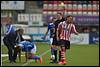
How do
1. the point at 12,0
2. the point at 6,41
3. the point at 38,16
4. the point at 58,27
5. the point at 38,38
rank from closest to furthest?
1. the point at 58,27
2. the point at 6,41
3. the point at 38,38
4. the point at 12,0
5. the point at 38,16

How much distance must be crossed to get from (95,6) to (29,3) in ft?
47.0

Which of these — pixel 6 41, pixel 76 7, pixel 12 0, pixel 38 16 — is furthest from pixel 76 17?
pixel 6 41

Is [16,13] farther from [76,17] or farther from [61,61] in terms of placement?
[61,61]

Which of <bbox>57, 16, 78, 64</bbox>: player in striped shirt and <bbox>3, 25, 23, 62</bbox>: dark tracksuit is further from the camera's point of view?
<bbox>3, 25, 23, 62</bbox>: dark tracksuit

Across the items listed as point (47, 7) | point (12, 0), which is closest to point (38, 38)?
point (12, 0)

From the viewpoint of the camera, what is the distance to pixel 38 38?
49.4m

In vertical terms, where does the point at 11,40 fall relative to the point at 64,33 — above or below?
below

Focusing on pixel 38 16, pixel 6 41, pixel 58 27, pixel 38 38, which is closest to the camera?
pixel 58 27

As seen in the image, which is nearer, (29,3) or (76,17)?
(76,17)

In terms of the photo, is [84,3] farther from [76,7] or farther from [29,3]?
[29,3]

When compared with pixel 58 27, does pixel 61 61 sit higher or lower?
lower

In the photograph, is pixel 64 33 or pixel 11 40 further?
pixel 11 40

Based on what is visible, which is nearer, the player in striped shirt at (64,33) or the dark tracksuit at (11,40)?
the player in striped shirt at (64,33)

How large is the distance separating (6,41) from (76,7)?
50.7 metres
